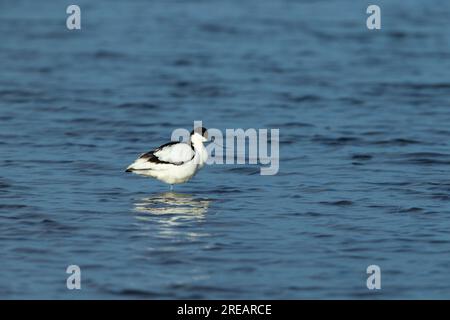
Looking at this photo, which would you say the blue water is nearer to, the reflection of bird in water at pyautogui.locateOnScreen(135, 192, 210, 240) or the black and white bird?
the reflection of bird in water at pyautogui.locateOnScreen(135, 192, 210, 240)

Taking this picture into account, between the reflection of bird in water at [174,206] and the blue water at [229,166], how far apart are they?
5 cm

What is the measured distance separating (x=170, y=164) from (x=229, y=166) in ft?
8.13

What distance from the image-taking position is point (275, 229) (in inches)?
504

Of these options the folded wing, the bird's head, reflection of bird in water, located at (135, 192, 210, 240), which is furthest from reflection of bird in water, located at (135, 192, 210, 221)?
the bird's head

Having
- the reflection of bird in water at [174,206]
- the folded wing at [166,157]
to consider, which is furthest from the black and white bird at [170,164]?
the reflection of bird in water at [174,206]

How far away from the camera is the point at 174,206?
1402cm

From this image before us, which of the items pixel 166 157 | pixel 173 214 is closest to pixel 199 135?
pixel 166 157

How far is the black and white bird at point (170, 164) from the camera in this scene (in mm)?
14250

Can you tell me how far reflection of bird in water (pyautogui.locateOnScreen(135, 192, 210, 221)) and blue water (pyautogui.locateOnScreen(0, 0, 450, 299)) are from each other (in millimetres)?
51

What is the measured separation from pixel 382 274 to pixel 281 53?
17.5m

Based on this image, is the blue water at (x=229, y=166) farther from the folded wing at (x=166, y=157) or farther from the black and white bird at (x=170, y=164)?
the folded wing at (x=166, y=157)

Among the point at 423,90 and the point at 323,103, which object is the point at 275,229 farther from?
the point at 423,90

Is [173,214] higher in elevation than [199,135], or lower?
lower

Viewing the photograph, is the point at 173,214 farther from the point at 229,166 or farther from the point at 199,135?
the point at 229,166
